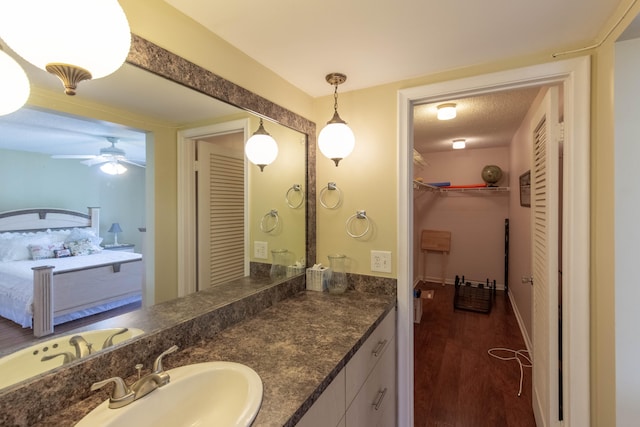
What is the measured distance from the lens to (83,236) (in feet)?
2.99

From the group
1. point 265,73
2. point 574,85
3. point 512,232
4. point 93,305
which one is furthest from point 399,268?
point 512,232

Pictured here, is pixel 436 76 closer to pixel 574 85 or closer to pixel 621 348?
pixel 574 85

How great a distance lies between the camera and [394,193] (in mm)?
1695

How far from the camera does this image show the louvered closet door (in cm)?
146

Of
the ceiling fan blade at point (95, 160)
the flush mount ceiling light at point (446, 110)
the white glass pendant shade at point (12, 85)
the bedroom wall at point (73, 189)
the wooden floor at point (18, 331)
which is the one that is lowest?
the wooden floor at point (18, 331)

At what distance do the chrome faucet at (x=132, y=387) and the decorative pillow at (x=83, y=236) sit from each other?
418mm

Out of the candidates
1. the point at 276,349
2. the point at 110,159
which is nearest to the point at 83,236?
the point at 110,159

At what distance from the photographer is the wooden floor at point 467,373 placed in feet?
6.53

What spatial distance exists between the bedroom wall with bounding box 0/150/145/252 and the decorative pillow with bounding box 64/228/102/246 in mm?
22

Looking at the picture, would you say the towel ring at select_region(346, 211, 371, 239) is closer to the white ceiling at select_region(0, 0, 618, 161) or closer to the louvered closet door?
the white ceiling at select_region(0, 0, 618, 161)

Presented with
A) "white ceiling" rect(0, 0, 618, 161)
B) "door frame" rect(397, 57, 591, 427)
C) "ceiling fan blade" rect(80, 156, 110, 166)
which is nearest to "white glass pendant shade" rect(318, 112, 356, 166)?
"white ceiling" rect(0, 0, 618, 161)

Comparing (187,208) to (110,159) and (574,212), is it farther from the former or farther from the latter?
(574,212)

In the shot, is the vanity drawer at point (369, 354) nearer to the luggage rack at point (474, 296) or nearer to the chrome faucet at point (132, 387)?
the chrome faucet at point (132, 387)

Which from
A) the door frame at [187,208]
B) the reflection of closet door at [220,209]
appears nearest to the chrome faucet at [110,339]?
the door frame at [187,208]
